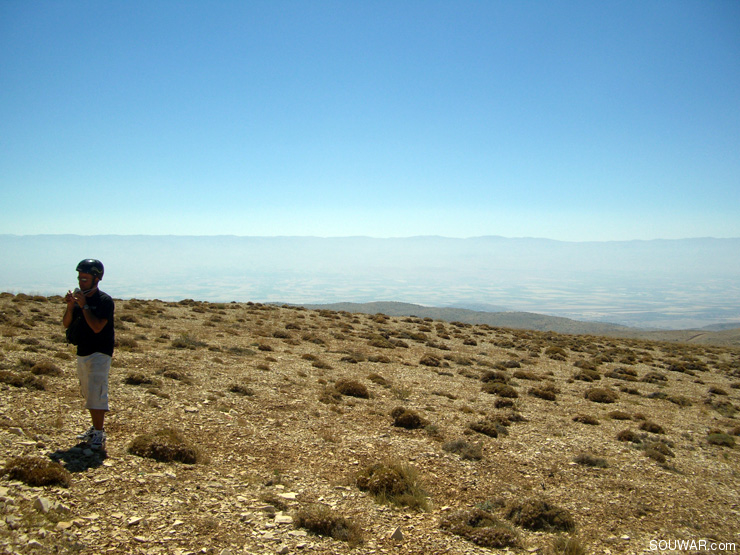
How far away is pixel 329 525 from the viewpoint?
6656 millimetres

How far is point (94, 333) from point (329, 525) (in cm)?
527

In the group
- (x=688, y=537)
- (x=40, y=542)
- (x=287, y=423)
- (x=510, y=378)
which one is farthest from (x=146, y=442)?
(x=510, y=378)

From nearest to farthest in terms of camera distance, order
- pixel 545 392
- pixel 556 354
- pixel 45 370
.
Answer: pixel 45 370 < pixel 545 392 < pixel 556 354

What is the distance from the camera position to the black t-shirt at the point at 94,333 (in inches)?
290

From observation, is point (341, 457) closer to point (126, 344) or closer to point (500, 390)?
point (500, 390)

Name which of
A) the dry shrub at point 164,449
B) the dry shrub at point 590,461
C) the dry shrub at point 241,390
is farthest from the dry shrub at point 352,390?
the dry shrub at point 164,449

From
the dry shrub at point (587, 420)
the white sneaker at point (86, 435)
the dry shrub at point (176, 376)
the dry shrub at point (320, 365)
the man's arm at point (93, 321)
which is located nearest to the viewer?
the man's arm at point (93, 321)

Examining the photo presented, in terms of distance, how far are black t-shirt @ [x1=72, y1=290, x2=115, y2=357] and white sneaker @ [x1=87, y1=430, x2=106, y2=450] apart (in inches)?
60.8

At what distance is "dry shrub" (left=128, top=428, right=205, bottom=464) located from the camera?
8.15 m

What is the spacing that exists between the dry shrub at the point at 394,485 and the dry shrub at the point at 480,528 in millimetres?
628

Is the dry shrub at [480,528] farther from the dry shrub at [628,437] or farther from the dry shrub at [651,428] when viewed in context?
the dry shrub at [651,428]

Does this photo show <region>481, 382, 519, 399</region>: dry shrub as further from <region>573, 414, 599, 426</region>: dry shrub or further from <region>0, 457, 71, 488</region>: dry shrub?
<region>0, 457, 71, 488</region>: dry shrub

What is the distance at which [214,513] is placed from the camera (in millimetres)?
6625

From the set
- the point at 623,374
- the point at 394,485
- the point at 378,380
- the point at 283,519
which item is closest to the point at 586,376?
the point at 623,374
